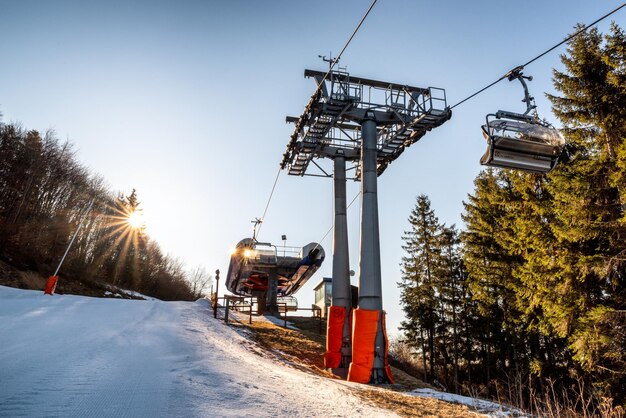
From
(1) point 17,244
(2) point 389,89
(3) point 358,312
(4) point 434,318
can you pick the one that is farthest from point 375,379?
(1) point 17,244

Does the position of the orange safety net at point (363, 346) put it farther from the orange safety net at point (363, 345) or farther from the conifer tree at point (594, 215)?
the conifer tree at point (594, 215)

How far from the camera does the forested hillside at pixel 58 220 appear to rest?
29406mm

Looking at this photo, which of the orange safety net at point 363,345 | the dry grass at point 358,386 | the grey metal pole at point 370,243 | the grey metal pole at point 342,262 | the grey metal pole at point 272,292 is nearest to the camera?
the dry grass at point 358,386

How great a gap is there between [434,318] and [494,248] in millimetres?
8949

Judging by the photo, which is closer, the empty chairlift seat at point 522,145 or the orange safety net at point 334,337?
the empty chairlift seat at point 522,145

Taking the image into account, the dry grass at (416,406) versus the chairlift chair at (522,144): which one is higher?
the chairlift chair at (522,144)

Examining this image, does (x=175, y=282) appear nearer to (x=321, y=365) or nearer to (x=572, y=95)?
(x=321, y=365)

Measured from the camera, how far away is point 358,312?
11656 mm

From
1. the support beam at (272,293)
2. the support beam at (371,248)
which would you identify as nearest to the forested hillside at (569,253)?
the support beam at (371,248)

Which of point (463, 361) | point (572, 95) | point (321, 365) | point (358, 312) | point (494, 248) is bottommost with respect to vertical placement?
point (463, 361)

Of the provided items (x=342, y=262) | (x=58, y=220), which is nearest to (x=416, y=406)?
(x=342, y=262)

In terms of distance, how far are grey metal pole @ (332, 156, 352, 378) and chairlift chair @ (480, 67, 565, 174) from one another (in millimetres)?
8953

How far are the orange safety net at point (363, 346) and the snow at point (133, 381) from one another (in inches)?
143

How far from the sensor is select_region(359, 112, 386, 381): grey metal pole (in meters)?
11.8
